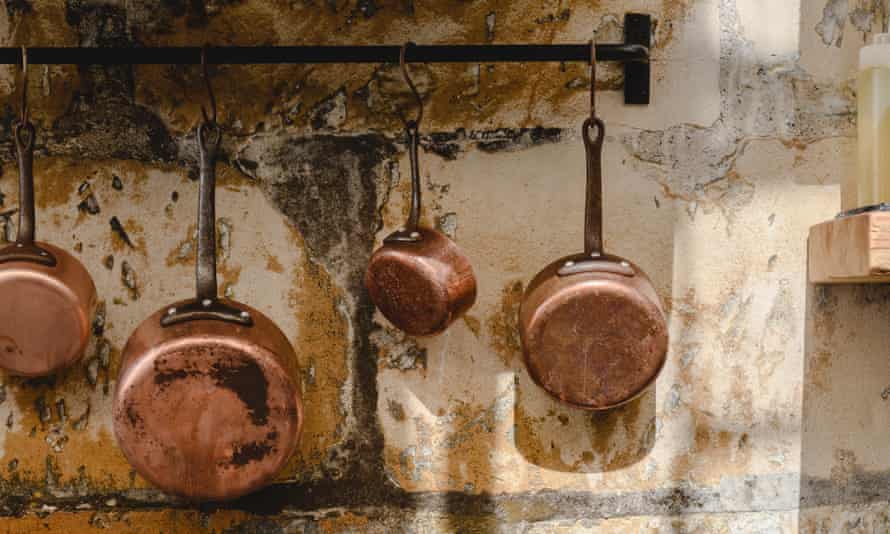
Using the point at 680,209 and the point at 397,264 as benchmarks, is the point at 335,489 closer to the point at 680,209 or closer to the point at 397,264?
the point at 397,264

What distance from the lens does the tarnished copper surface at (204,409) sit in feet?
2.72

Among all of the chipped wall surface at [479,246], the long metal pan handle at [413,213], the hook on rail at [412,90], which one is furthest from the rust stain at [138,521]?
the hook on rail at [412,90]

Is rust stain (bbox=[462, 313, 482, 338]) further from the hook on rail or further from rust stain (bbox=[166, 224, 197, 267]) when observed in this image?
rust stain (bbox=[166, 224, 197, 267])

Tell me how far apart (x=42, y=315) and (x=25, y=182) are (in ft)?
0.48

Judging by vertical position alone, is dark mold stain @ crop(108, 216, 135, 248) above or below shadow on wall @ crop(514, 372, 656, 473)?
above

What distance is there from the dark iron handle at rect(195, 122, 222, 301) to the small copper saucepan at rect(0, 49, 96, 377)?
0.16 meters

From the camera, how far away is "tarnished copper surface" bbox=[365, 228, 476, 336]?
878 millimetres

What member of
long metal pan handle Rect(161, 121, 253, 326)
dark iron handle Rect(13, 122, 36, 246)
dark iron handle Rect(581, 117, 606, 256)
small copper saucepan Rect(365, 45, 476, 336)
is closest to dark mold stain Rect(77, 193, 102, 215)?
dark iron handle Rect(13, 122, 36, 246)

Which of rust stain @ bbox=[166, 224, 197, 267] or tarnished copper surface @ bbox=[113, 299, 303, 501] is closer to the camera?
tarnished copper surface @ bbox=[113, 299, 303, 501]

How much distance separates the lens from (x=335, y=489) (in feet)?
3.23

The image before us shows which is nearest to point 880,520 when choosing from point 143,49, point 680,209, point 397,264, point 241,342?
A: point 680,209

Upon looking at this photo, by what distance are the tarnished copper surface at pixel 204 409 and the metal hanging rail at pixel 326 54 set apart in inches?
11.8

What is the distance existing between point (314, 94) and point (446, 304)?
1.02 feet

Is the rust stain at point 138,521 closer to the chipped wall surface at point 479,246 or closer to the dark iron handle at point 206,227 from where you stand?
the chipped wall surface at point 479,246
